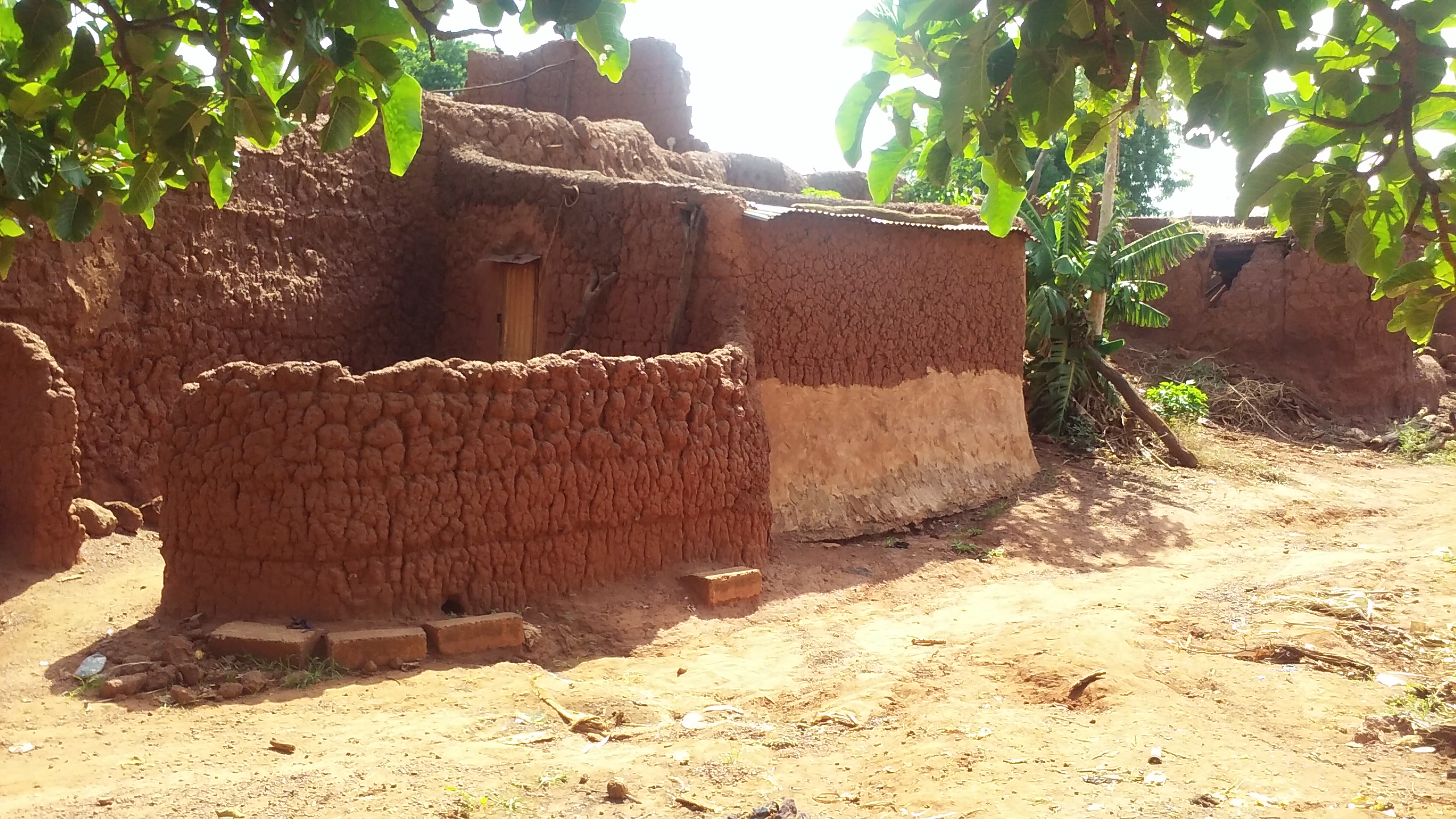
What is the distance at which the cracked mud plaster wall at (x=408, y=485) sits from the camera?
19.0 ft

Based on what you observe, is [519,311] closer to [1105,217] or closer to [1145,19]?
[1105,217]

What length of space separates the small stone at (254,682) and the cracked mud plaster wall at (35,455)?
9.10 ft

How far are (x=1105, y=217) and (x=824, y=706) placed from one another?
412 inches

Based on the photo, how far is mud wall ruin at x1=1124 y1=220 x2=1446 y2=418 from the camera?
16.4 metres

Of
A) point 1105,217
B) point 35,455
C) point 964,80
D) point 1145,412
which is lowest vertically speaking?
point 35,455

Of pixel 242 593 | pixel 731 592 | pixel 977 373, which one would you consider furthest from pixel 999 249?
pixel 242 593

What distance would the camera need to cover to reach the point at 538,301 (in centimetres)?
975

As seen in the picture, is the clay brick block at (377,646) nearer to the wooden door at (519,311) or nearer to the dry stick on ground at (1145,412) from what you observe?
the wooden door at (519,311)

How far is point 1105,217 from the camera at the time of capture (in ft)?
46.2

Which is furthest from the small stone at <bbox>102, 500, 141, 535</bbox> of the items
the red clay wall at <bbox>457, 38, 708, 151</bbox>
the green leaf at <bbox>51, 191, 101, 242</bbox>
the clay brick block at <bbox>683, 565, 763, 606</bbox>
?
the red clay wall at <bbox>457, 38, 708, 151</bbox>

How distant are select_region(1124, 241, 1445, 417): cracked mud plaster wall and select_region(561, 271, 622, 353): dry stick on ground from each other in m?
11.4

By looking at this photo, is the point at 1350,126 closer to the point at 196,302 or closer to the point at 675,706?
the point at 675,706

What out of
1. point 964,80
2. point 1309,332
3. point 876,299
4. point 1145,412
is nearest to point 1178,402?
point 1145,412

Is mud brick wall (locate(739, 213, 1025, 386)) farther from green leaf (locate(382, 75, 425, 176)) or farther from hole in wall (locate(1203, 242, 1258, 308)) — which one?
hole in wall (locate(1203, 242, 1258, 308))
